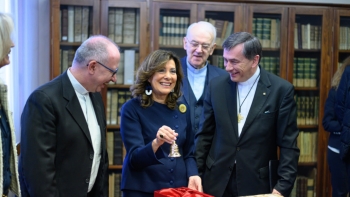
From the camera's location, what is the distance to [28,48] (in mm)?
3883

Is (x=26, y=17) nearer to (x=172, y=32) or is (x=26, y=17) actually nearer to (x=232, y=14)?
(x=172, y=32)

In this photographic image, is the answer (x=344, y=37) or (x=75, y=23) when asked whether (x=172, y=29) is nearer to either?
(x=75, y=23)

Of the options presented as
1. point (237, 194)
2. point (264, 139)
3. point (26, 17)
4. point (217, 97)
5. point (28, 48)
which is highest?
point (26, 17)

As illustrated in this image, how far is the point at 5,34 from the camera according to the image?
1.90 meters

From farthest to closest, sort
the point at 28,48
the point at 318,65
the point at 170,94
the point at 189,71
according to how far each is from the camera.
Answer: the point at 318,65
the point at 28,48
the point at 189,71
the point at 170,94

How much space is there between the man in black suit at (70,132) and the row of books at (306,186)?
2.91 m

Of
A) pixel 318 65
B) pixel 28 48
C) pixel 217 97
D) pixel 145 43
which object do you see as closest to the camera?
pixel 217 97

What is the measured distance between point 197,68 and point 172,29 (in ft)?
3.53

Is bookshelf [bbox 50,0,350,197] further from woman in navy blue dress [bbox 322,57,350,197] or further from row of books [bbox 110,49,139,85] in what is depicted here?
woman in navy blue dress [bbox 322,57,350,197]

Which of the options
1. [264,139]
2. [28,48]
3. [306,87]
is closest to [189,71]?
[264,139]

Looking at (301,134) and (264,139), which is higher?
(264,139)

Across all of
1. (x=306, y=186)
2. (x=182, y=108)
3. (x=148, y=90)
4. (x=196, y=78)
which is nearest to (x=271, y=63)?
(x=306, y=186)

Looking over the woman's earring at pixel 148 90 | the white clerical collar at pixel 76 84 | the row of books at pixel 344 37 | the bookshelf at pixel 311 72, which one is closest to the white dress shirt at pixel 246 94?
the woman's earring at pixel 148 90

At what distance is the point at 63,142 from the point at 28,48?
1896 mm
